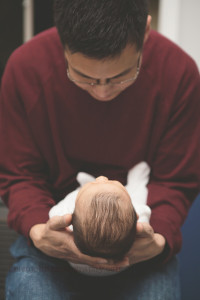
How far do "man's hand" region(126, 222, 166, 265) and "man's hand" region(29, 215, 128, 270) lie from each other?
9 cm

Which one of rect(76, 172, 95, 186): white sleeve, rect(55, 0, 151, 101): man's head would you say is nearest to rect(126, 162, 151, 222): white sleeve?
rect(76, 172, 95, 186): white sleeve

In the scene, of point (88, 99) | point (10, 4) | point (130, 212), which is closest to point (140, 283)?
point (130, 212)

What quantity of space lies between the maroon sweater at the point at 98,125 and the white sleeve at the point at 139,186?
0.03 metres

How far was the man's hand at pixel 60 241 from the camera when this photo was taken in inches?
42.1

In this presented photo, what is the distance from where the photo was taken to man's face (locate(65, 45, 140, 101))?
1074 millimetres

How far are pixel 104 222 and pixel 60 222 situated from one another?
134 mm

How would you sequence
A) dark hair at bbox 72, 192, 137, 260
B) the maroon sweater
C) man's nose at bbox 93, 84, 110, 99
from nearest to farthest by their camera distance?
dark hair at bbox 72, 192, 137, 260 → man's nose at bbox 93, 84, 110, 99 → the maroon sweater

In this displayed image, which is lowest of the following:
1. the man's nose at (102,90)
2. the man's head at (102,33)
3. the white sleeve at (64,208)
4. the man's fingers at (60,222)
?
the white sleeve at (64,208)

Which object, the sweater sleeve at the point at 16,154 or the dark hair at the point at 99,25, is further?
the sweater sleeve at the point at 16,154

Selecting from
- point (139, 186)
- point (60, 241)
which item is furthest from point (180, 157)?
point (60, 241)

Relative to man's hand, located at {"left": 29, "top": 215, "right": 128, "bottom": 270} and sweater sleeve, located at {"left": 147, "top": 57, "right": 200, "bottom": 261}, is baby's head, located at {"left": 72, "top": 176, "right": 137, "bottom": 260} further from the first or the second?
sweater sleeve, located at {"left": 147, "top": 57, "right": 200, "bottom": 261}

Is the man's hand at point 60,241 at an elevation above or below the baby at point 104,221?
below

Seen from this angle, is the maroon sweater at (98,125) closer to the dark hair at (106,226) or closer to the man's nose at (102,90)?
the man's nose at (102,90)

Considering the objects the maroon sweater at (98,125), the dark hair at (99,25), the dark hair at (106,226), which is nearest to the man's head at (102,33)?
the dark hair at (99,25)
